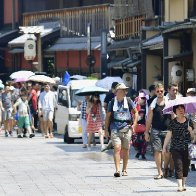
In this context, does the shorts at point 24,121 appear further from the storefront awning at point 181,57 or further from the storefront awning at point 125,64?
the storefront awning at point 125,64

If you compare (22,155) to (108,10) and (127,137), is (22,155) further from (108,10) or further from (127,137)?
(108,10)

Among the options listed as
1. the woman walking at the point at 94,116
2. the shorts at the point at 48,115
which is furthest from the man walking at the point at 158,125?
the shorts at the point at 48,115

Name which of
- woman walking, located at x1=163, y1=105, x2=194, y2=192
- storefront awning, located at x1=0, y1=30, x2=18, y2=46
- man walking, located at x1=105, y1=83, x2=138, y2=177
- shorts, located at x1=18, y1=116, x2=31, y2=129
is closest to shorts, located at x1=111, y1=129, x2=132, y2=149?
man walking, located at x1=105, y1=83, x2=138, y2=177

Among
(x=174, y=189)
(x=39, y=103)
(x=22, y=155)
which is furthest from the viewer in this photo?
(x=39, y=103)

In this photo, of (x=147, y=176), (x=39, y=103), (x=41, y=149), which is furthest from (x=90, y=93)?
(x=147, y=176)

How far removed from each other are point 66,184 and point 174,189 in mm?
2030

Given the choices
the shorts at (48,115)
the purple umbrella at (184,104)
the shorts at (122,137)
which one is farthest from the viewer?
the shorts at (48,115)

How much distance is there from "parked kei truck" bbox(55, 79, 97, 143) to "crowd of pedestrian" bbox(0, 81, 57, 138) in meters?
0.59

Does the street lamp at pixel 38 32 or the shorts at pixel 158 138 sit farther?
the street lamp at pixel 38 32

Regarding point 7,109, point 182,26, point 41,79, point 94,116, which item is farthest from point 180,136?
point 41,79

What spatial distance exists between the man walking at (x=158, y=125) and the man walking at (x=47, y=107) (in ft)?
42.0

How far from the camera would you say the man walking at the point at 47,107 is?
95.0 feet

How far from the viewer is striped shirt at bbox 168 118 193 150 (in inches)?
575

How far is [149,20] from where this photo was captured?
3291 centimetres
